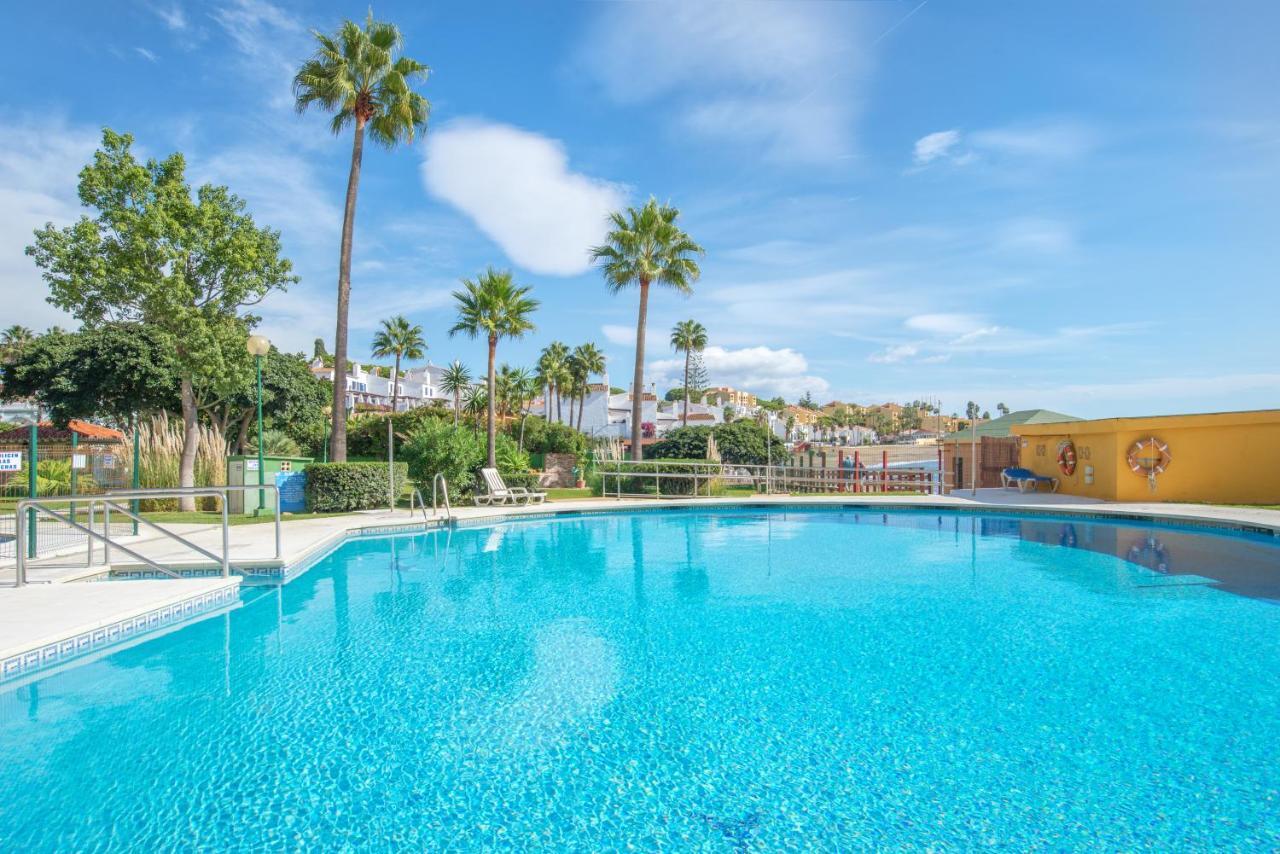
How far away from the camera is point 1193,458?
663 inches

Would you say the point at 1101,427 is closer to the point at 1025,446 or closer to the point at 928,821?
the point at 1025,446

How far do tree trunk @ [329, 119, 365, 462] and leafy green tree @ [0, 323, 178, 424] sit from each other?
7.88 metres

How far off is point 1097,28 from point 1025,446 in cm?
1415

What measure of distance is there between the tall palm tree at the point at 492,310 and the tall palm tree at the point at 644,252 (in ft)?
10.0

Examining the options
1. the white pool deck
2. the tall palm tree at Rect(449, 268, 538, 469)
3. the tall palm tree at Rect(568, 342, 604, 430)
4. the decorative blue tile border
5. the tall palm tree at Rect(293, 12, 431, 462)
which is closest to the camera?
the decorative blue tile border

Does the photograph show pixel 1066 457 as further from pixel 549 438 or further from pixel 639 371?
pixel 549 438

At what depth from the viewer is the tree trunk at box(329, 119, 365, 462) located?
15.4m

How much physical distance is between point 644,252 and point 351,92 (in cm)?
980

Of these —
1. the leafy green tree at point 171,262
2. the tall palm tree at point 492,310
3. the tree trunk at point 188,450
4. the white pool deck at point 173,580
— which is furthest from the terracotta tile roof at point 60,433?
the white pool deck at point 173,580

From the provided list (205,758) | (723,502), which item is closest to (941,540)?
(723,502)

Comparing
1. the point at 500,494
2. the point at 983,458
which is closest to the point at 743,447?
the point at 983,458

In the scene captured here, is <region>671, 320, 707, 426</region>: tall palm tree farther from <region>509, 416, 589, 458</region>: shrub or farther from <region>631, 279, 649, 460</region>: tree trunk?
<region>631, 279, 649, 460</region>: tree trunk

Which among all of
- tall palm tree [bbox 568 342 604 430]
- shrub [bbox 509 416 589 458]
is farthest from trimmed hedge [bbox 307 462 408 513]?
tall palm tree [bbox 568 342 604 430]

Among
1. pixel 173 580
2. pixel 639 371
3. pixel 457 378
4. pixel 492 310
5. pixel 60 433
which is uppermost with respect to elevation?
pixel 457 378
